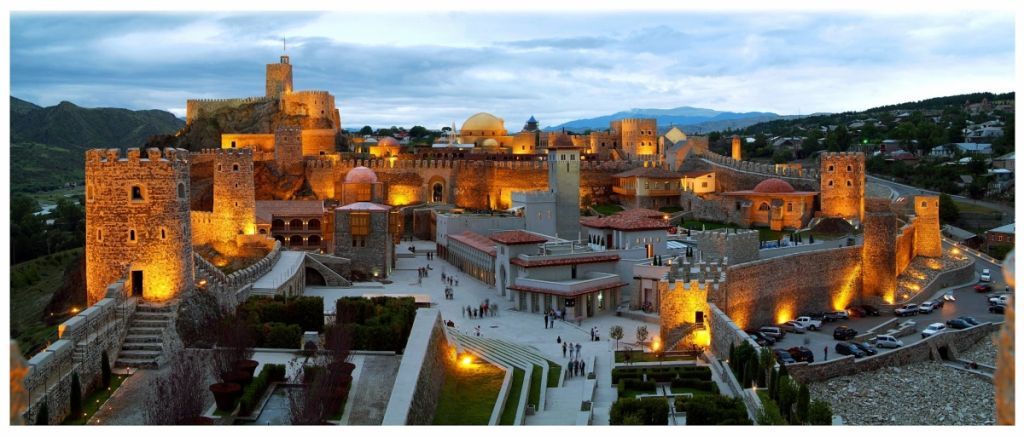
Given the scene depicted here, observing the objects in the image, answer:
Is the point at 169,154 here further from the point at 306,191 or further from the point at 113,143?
the point at 113,143

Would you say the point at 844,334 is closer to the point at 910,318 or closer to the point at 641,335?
the point at 910,318

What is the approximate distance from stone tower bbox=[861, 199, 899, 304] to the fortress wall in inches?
8.6

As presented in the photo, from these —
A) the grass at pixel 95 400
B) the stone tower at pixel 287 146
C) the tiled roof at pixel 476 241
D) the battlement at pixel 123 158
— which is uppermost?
the stone tower at pixel 287 146

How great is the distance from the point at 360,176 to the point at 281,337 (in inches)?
816

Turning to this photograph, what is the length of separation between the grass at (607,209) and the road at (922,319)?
1193 centimetres

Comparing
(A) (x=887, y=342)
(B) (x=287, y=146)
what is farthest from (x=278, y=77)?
(A) (x=887, y=342)

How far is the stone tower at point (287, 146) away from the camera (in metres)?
35.7

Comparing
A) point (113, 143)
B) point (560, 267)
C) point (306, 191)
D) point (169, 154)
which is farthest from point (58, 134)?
point (169, 154)

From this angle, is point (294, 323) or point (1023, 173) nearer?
point (1023, 173)

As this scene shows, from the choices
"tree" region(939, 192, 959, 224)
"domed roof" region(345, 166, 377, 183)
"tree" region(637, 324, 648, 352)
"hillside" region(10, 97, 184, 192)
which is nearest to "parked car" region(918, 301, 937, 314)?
"tree" region(637, 324, 648, 352)

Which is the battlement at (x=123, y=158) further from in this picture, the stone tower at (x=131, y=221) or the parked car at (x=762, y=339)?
the parked car at (x=762, y=339)

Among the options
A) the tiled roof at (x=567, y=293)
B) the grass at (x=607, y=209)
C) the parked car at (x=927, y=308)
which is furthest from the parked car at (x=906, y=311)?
the grass at (x=607, y=209)

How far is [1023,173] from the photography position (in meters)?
7.31
